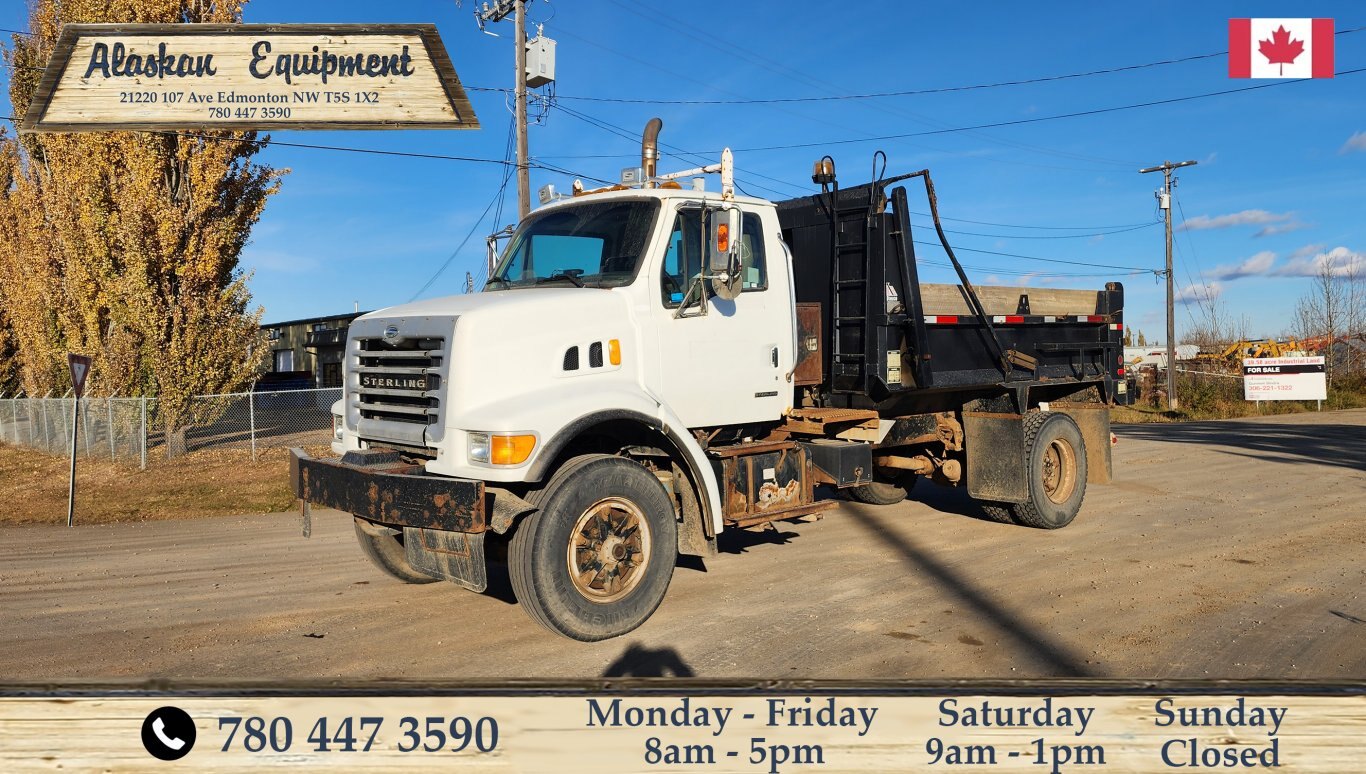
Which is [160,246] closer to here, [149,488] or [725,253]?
[149,488]

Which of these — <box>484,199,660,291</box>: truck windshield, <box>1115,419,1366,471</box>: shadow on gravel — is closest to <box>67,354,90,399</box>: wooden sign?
<box>484,199,660,291</box>: truck windshield

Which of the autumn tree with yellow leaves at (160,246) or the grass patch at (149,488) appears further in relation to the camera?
the autumn tree with yellow leaves at (160,246)

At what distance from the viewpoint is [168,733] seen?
228 cm

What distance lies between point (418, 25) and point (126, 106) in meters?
3.61

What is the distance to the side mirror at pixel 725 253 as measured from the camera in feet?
19.2

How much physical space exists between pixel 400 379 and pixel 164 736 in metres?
3.38

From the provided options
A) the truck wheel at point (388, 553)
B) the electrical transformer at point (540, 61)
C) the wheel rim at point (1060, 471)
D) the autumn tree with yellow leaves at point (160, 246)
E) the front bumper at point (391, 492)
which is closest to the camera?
the front bumper at point (391, 492)

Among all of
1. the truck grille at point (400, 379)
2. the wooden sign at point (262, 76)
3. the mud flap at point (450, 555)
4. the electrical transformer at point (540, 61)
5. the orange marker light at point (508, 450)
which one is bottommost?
the mud flap at point (450, 555)

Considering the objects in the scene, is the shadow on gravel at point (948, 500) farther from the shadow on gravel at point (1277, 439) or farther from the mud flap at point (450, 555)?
the shadow on gravel at point (1277, 439)

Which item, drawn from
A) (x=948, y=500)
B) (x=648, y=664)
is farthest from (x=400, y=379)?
(x=948, y=500)

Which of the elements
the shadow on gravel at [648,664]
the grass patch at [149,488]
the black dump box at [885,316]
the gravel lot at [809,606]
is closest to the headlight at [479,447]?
the gravel lot at [809,606]

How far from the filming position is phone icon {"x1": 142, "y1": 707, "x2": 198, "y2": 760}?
226cm

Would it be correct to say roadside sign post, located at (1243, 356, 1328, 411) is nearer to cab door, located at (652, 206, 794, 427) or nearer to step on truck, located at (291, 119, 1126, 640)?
step on truck, located at (291, 119, 1126, 640)

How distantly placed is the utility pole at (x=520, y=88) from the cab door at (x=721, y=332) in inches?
478
